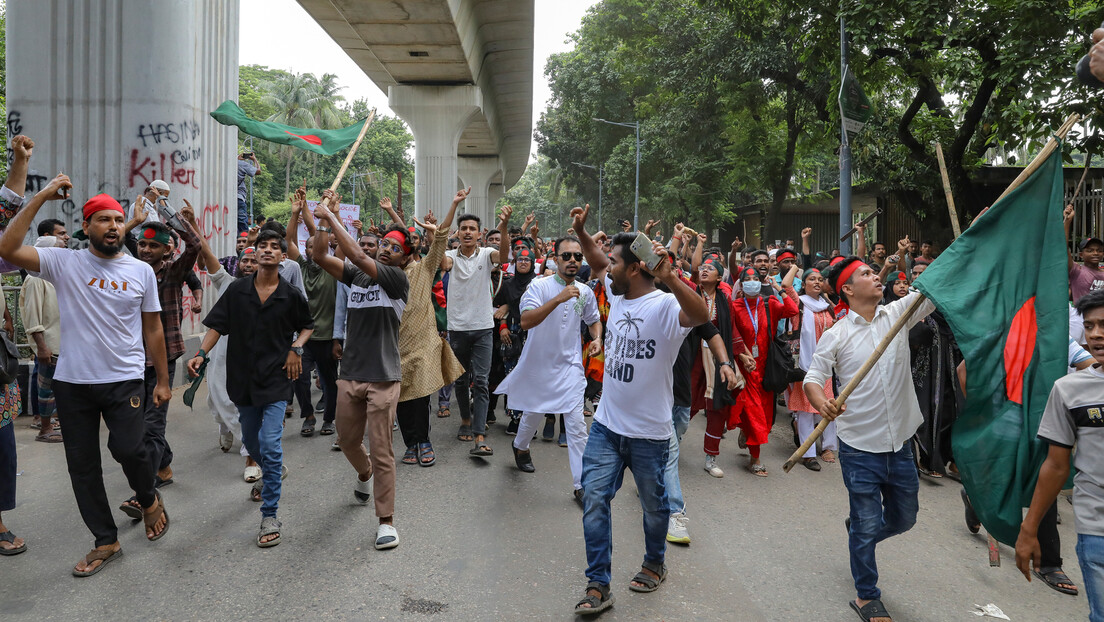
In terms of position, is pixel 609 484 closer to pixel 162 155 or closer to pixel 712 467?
pixel 712 467

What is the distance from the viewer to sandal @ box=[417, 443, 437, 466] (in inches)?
267

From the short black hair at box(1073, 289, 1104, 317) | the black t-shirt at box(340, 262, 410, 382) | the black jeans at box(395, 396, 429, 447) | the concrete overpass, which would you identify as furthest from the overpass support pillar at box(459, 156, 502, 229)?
the short black hair at box(1073, 289, 1104, 317)

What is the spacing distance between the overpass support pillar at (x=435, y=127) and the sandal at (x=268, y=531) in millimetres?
17485

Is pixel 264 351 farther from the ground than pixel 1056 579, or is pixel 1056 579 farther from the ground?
pixel 264 351

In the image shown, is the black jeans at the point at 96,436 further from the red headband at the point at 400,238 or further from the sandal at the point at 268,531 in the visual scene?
the red headband at the point at 400,238

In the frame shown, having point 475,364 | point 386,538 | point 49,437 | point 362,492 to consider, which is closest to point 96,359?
point 386,538

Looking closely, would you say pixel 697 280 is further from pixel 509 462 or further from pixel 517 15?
pixel 517 15

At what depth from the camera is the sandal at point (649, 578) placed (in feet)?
13.7

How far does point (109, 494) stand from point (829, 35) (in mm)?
13892

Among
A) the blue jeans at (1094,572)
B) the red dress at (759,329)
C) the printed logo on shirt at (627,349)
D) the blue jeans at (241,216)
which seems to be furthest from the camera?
the blue jeans at (241,216)

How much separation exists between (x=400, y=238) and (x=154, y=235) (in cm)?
170

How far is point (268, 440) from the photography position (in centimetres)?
491

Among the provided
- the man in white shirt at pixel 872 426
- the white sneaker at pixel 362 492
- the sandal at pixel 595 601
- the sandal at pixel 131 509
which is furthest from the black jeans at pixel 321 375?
the man in white shirt at pixel 872 426

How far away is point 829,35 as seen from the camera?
1468cm
